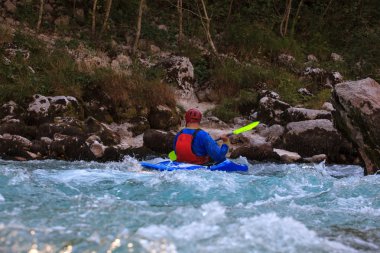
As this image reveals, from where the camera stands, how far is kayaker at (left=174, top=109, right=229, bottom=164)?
6.34 metres

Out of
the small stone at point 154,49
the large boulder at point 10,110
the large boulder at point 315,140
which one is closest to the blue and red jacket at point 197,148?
the large boulder at point 315,140

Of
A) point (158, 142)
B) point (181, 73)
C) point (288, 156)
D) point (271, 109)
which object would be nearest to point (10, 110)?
point (158, 142)

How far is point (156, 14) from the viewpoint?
50.2 ft

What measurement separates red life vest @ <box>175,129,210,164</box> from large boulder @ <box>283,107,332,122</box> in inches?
155

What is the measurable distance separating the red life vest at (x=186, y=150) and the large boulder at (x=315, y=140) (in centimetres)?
298

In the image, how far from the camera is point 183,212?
3750mm

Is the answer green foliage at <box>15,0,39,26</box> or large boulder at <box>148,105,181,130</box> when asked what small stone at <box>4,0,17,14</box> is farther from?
large boulder at <box>148,105,181,130</box>

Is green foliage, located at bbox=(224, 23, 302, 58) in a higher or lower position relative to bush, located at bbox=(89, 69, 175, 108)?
higher

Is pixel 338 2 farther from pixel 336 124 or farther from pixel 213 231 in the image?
pixel 213 231

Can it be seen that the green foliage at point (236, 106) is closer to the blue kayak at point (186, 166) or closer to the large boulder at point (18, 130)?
the large boulder at point (18, 130)

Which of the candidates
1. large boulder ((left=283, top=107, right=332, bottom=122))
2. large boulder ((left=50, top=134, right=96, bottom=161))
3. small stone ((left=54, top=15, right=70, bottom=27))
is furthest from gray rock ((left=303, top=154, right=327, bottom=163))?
small stone ((left=54, top=15, right=70, bottom=27))

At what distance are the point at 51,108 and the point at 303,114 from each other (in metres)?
4.76

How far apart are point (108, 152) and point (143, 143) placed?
38.5 inches

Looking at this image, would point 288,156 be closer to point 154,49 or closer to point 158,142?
point 158,142
